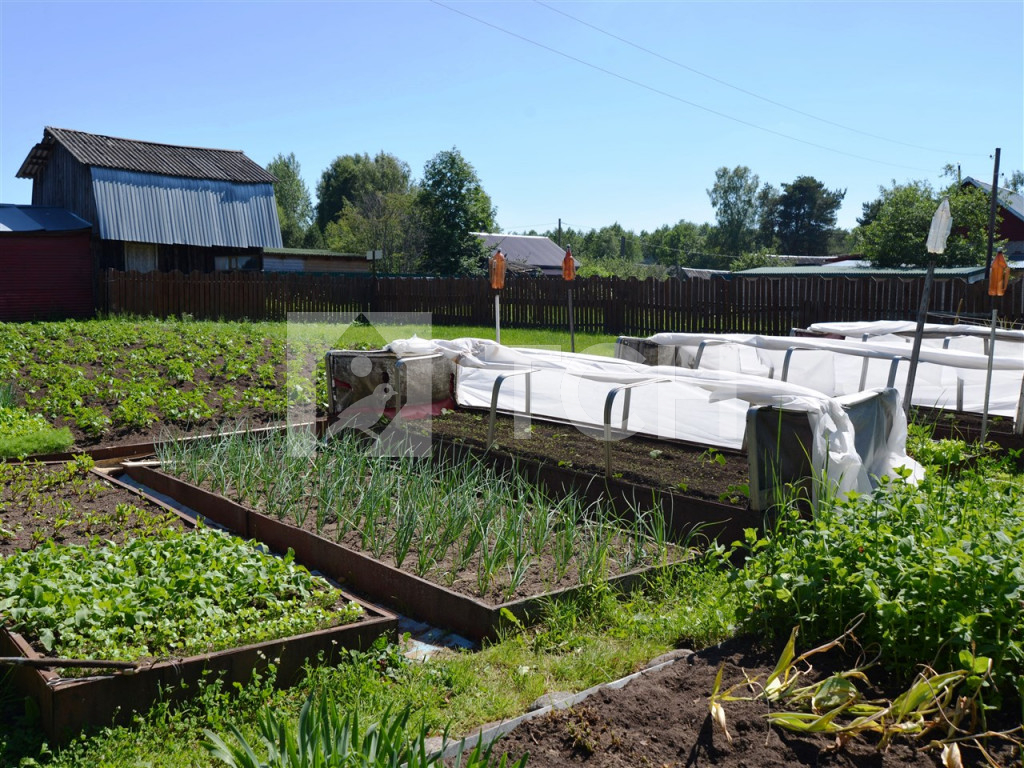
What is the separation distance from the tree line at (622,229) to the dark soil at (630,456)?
2642cm

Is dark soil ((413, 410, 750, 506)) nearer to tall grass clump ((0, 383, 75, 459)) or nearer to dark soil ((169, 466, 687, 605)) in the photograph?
dark soil ((169, 466, 687, 605))

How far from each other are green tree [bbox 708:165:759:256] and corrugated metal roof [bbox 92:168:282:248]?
168ft

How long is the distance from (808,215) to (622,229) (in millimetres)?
17746

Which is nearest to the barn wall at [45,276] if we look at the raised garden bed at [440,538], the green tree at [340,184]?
the raised garden bed at [440,538]

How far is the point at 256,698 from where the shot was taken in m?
2.97

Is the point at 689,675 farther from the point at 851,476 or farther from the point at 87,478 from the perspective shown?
the point at 87,478

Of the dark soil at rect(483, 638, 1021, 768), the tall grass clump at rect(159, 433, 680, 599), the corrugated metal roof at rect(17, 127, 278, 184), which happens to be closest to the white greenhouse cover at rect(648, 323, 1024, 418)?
the tall grass clump at rect(159, 433, 680, 599)

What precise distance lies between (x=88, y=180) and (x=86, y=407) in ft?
62.3

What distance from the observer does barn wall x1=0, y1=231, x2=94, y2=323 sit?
835 inches

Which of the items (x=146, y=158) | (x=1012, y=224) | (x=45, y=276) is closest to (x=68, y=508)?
(x=45, y=276)

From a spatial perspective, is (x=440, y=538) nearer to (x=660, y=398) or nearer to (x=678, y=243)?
(x=660, y=398)

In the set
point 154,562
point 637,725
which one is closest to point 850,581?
point 637,725

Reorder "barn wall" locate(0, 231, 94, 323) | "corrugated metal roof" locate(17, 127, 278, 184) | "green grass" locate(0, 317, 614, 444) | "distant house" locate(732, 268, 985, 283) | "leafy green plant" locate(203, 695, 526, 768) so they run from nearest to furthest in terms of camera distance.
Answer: "leafy green plant" locate(203, 695, 526, 768) → "green grass" locate(0, 317, 614, 444) → "barn wall" locate(0, 231, 94, 323) → "corrugated metal roof" locate(17, 127, 278, 184) → "distant house" locate(732, 268, 985, 283)

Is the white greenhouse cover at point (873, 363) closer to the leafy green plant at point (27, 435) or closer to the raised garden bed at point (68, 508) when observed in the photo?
the raised garden bed at point (68, 508)
